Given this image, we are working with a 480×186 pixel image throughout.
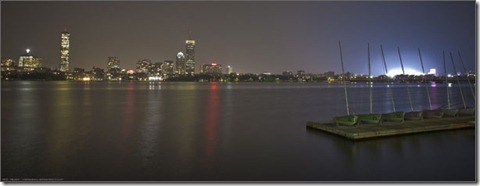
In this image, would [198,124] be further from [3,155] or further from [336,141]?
[3,155]

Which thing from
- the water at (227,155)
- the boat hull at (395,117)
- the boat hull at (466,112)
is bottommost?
the water at (227,155)

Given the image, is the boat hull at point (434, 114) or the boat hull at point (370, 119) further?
the boat hull at point (434, 114)

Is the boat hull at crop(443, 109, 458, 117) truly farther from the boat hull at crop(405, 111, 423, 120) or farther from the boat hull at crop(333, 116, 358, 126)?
the boat hull at crop(333, 116, 358, 126)

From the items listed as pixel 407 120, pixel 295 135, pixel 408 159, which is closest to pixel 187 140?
pixel 295 135

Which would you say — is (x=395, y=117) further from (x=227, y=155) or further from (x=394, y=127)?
(x=227, y=155)

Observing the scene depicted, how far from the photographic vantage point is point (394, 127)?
633 inches

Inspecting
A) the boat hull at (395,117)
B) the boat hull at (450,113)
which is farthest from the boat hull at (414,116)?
the boat hull at (450,113)

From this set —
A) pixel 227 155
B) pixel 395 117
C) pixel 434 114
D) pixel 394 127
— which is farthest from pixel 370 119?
pixel 227 155

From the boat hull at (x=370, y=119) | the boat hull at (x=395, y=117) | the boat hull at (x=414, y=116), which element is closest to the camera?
the boat hull at (x=370, y=119)

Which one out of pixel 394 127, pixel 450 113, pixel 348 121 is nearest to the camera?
pixel 394 127

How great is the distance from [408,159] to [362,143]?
2087 mm

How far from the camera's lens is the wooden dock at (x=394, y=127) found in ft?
49.3

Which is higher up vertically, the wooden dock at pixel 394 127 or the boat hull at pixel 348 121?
the boat hull at pixel 348 121

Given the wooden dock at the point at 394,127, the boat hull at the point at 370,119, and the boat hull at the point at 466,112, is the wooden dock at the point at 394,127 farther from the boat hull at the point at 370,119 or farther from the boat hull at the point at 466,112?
the boat hull at the point at 466,112
